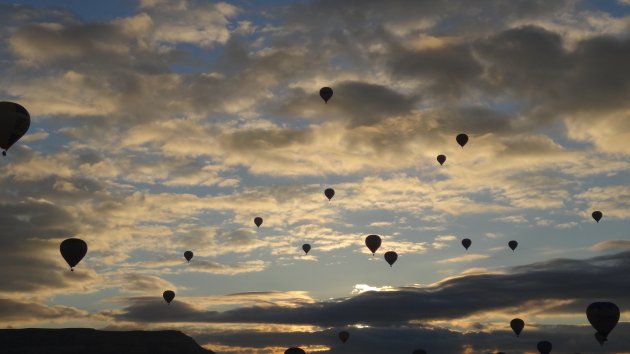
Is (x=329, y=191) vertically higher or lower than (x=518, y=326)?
higher

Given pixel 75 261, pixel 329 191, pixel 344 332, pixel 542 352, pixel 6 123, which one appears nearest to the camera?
pixel 6 123

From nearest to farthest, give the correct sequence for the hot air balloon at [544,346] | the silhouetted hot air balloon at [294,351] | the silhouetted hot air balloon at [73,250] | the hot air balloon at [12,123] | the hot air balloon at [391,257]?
1. the hot air balloon at [12,123]
2. the silhouetted hot air balloon at [73,250]
3. the hot air balloon at [391,257]
4. the hot air balloon at [544,346]
5. the silhouetted hot air balloon at [294,351]

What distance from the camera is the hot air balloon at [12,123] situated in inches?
2751

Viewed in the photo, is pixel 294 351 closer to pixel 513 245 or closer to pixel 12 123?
pixel 513 245

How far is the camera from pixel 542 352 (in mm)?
132125

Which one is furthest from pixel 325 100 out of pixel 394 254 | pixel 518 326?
pixel 518 326

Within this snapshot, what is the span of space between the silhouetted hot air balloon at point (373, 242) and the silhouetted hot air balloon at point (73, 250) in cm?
3732

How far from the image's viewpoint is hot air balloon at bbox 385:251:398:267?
10850 cm

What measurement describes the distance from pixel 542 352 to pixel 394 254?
40.1 metres

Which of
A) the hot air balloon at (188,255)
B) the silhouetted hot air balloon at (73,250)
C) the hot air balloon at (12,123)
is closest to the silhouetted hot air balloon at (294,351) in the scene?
the hot air balloon at (188,255)

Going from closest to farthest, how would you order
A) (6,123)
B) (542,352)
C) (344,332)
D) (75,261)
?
(6,123) → (75,261) → (542,352) → (344,332)

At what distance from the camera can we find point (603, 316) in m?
85.9

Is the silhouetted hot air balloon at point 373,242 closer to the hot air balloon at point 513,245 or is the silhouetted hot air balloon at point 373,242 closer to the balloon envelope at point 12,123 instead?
the hot air balloon at point 513,245

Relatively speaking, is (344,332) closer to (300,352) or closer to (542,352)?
(300,352)
